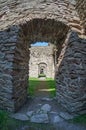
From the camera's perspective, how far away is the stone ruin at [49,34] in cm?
403

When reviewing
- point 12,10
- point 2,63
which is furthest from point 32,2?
point 2,63

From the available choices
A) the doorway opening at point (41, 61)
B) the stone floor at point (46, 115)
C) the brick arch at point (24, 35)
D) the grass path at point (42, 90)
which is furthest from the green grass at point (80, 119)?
the doorway opening at point (41, 61)

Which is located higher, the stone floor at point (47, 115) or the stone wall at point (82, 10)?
the stone wall at point (82, 10)

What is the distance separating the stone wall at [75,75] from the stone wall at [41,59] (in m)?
13.7

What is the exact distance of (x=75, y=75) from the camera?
157 inches

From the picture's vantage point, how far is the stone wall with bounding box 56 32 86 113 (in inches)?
156

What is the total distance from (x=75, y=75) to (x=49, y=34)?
1581 mm

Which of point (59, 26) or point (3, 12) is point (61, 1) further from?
point (3, 12)

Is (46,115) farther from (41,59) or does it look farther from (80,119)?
(41,59)

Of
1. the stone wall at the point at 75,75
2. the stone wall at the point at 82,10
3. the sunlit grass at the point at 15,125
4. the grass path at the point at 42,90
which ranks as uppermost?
the stone wall at the point at 82,10

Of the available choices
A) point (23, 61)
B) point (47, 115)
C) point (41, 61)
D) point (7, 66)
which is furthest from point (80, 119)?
point (41, 61)

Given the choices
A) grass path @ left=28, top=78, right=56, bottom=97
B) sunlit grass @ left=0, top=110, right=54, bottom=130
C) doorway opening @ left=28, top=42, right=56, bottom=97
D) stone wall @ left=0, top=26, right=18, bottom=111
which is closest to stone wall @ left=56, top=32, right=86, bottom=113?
sunlit grass @ left=0, top=110, right=54, bottom=130

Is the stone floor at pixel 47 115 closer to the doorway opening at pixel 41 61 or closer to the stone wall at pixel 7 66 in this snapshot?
the stone wall at pixel 7 66

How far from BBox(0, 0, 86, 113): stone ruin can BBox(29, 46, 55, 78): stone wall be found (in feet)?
42.9
